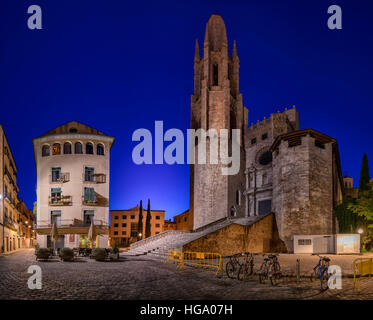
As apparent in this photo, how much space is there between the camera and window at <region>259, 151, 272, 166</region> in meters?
42.9

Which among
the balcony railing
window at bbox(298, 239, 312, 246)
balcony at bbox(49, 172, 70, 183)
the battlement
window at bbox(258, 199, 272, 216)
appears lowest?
window at bbox(298, 239, 312, 246)

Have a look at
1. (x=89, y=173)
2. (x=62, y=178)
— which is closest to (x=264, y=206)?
(x=89, y=173)

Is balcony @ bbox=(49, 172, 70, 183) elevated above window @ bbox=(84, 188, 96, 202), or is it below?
above

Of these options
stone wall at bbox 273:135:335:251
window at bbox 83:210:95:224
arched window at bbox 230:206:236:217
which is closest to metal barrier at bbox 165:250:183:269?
stone wall at bbox 273:135:335:251

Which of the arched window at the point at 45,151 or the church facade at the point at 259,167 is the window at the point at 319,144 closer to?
the church facade at the point at 259,167

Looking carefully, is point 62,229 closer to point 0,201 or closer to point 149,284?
point 0,201

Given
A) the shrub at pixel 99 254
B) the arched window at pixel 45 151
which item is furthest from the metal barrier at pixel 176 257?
the arched window at pixel 45 151

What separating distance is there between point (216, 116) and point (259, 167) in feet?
30.5

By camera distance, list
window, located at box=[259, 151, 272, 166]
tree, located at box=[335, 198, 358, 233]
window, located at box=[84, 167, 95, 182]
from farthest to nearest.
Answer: window, located at box=[259, 151, 272, 166] < window, located at box=[84, 167, 95, 182] < tree, located at box=[335, 198, 358, 233]

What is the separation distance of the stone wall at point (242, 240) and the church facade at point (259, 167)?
84 cm

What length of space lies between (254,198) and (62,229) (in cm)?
2302

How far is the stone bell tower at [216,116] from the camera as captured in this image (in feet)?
144

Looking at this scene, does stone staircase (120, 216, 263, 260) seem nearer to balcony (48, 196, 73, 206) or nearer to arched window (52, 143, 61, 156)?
balcony (48, 196, 73, 206)
